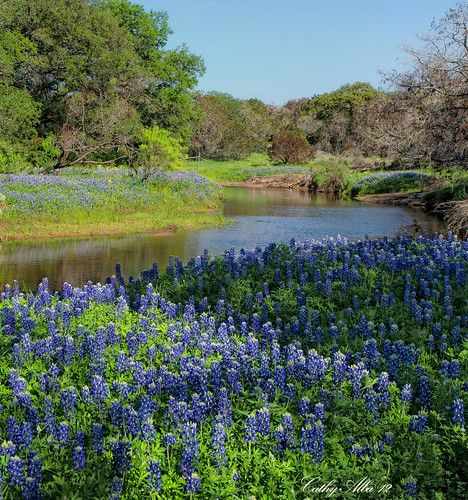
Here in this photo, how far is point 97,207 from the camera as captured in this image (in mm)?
20719

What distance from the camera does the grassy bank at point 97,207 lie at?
60.8 ft

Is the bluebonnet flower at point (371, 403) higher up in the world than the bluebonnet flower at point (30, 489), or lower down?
higher up

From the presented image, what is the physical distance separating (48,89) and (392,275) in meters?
28.3

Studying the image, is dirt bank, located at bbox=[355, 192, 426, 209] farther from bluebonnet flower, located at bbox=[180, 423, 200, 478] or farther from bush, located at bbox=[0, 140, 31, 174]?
bluebonnet flower, located at bbox=[180, 423, 200, 478]

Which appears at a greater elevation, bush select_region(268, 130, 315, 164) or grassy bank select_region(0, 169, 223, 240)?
bush select_region(268, 130, 315, 164)

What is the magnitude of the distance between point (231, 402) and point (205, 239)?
14.2 meters

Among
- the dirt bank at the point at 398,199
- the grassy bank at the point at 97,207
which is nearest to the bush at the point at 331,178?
the dirt bank at the point at 398,199

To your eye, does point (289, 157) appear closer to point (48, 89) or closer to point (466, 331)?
point (48, 89)

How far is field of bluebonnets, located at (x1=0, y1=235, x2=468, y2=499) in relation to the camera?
154 inches

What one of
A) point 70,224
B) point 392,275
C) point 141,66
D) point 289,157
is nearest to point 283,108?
point 289,157

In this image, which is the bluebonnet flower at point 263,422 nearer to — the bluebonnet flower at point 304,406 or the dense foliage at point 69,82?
the bluebonnet flower at point 304,406

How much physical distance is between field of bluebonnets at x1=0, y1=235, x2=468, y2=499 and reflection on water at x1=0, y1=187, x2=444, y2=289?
506cm

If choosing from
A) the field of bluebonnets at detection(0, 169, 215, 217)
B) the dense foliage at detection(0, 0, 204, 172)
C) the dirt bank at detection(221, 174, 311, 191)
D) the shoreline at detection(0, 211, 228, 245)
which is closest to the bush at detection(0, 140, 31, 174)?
the dense foliage at detection(0, 0, 204, 172)

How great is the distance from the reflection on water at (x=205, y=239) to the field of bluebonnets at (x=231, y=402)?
5.06m
